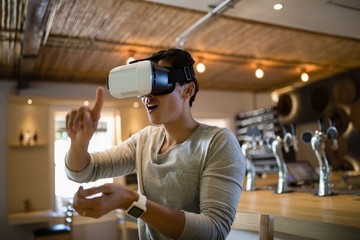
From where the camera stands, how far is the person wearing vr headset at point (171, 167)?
2.40ft

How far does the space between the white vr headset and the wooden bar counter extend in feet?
2.42

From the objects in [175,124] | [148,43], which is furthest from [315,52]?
[175,124]

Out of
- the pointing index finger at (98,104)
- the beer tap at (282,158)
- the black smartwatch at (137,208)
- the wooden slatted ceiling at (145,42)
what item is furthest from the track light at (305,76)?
the black smartwatch at (137,208)

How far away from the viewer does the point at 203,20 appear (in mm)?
2623

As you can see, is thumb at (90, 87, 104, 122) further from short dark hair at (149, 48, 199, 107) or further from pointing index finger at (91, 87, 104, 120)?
short dark hair at (149, 48, 199, 107)

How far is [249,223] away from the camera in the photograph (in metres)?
1.13

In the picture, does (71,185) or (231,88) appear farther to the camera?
(231,88)

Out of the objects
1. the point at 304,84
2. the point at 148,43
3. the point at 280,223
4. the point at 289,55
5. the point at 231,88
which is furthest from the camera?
the point at 231,88

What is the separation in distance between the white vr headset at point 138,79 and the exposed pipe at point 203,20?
1587 mm

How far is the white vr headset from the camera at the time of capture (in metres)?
0.82

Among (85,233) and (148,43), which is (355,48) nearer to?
(148,43)

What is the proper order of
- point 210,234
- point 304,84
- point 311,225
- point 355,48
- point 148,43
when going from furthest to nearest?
point 304,84 → point 148,43 → point 355,48 → point 311,225 → point 210,234

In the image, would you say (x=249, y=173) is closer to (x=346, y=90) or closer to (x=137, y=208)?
(x=346, y=90)

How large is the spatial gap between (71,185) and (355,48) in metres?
3.87
